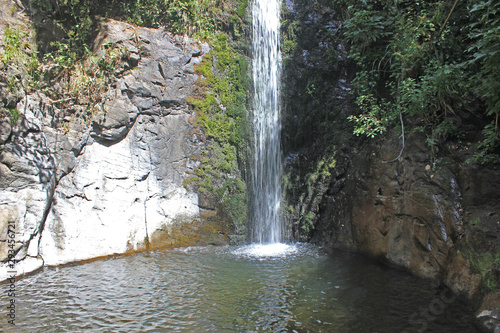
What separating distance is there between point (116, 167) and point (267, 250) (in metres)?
3.68

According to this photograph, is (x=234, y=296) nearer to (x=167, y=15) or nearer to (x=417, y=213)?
(x=417, y=213)

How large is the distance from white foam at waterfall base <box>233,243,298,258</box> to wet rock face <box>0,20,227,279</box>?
799mm

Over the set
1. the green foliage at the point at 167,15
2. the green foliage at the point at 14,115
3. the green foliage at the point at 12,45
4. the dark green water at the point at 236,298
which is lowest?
the dark green water at the point at 236,298

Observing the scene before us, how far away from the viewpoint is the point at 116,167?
6.68 meters

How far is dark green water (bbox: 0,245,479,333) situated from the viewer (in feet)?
12.0

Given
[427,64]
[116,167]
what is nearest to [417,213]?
[427,64]

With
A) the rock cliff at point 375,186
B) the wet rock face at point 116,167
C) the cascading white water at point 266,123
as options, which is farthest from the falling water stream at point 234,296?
the cascading white water at point 266,123

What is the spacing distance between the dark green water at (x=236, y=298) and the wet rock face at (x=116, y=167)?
74 cm

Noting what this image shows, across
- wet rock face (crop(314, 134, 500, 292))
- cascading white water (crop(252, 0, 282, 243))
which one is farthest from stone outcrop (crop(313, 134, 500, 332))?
cascading white water (crop(252, 0, 282, 243))

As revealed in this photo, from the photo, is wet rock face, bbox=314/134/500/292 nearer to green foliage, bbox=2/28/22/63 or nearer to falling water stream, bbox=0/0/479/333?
falling water stream, bbox=0/0/479/333

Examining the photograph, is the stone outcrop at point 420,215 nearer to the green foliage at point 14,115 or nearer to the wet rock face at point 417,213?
the wet rock face at point 417,213

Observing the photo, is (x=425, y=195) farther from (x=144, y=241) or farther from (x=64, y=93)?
(x=64, y=93)

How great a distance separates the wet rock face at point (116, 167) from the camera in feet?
18.4

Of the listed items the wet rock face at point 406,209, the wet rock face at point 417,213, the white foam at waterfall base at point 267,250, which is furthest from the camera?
the white foam at waterfall base at point 267,250
